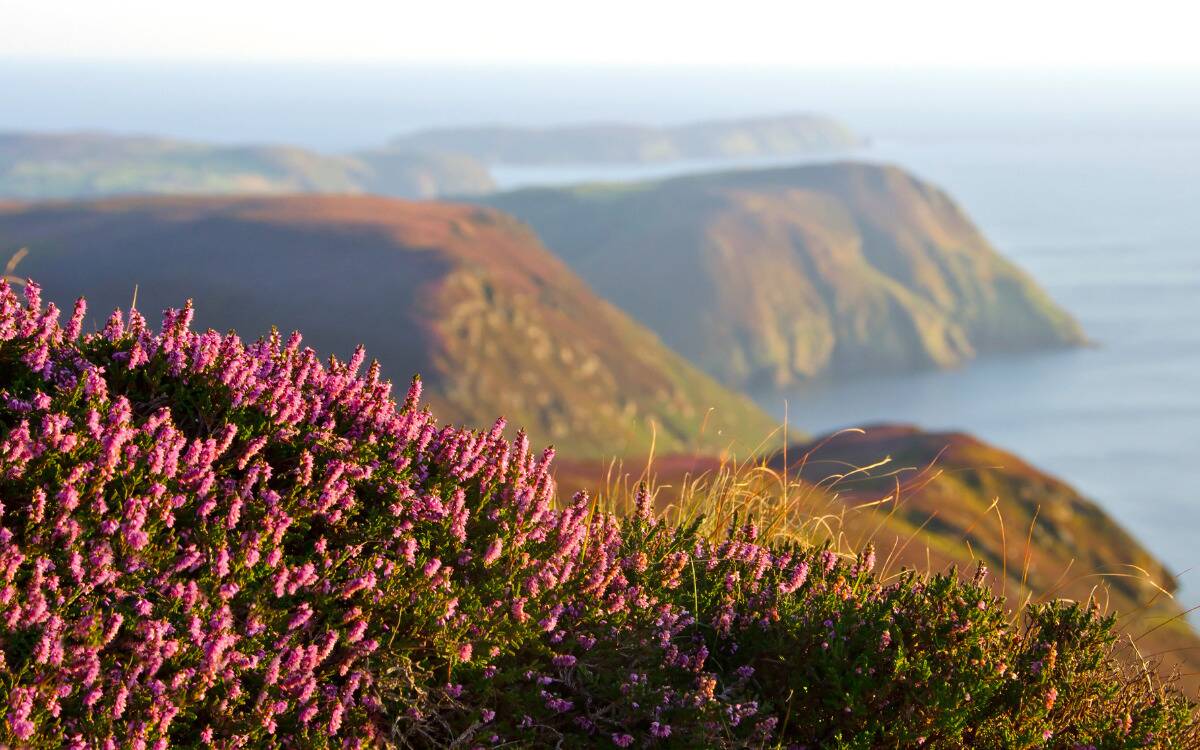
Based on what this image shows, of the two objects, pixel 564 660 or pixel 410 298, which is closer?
pixel 564 660

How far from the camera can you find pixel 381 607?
4.15m

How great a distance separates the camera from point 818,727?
4457 millimetres

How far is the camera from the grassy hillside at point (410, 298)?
114688 millimetres

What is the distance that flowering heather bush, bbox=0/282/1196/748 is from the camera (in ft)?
12.2

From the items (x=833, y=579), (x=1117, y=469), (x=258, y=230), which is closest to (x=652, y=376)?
(x=258, y=230)

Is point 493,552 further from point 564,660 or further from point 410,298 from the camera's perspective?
point 410,298

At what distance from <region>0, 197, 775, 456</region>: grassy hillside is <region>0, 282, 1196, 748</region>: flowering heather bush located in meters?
96.5

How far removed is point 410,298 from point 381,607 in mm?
120686

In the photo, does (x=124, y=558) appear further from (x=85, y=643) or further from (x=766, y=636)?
(x=766, y=636)

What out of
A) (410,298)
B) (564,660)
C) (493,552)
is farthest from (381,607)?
(410,298)

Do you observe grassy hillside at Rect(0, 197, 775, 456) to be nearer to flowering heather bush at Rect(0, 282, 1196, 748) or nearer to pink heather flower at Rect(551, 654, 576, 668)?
flowering heather bush at Rect(0, 282, 1196, 748)

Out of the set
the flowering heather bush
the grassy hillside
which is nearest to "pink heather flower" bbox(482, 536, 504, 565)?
the flowering heather bush

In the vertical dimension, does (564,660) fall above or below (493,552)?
below

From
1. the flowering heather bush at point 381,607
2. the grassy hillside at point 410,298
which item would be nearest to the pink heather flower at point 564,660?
the flowering heather bush at point 381,607
